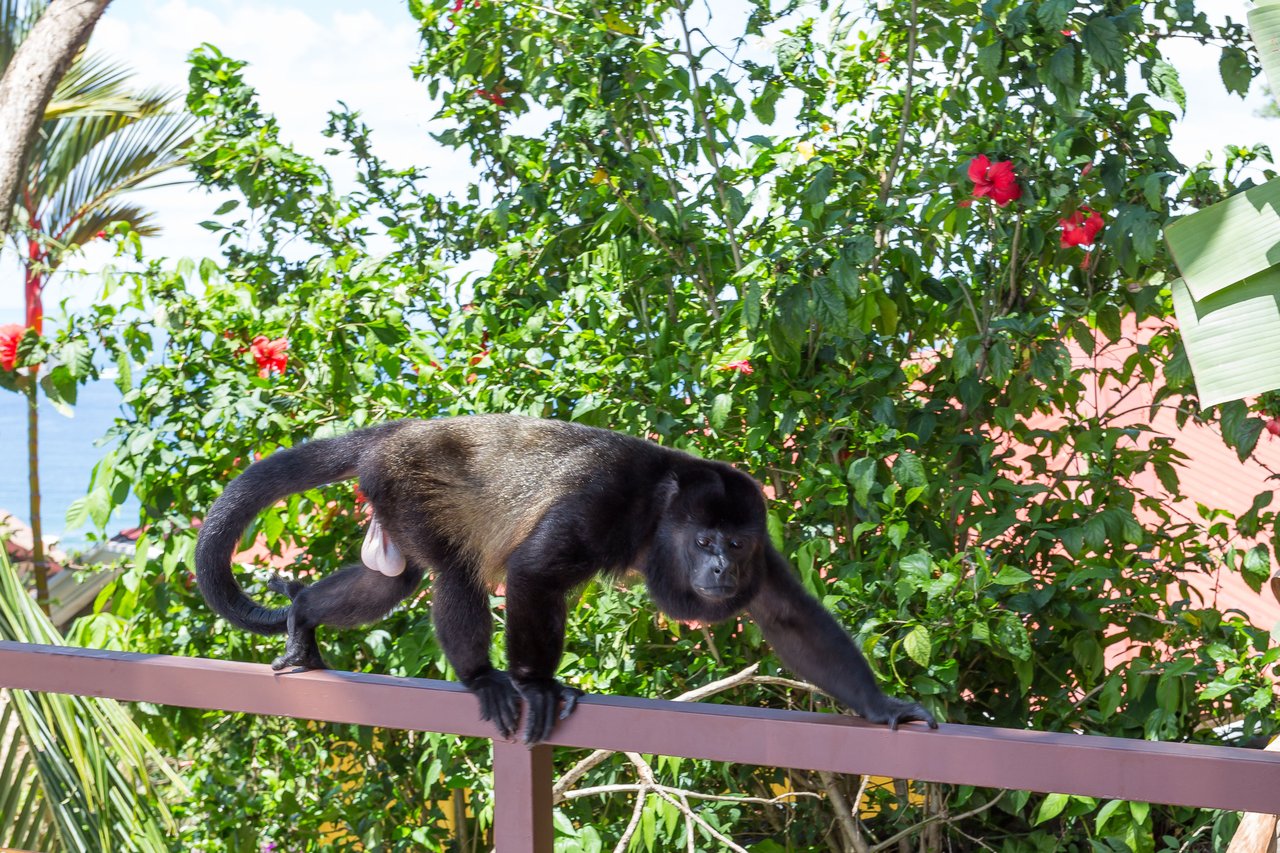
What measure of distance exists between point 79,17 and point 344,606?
98.6 inches

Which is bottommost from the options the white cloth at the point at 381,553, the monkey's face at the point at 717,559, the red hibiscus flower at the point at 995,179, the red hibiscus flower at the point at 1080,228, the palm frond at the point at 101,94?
the monkey's face at the point at 717,559

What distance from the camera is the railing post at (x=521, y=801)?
5.54ft

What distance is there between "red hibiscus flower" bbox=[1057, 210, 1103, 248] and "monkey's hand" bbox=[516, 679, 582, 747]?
1.58 m

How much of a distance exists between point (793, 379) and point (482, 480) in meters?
0.97

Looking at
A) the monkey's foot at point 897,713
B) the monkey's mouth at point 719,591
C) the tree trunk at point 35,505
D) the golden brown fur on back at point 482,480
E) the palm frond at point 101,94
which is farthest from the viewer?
the palm frond at point 101,94

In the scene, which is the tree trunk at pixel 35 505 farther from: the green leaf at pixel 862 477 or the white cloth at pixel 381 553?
the green leaf at pixel 862 477

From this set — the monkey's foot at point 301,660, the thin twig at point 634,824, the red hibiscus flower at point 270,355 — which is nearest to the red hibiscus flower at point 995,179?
the thin twig at point 634,824

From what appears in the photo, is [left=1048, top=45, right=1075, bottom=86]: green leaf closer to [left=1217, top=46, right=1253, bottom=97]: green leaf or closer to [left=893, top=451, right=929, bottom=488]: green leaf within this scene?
[left=1217, top=46, right=1253, bottom=97]: green leaf

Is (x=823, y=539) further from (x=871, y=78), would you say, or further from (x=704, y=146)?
(x=871, y=78)

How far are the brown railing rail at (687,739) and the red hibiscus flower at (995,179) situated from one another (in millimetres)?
1316

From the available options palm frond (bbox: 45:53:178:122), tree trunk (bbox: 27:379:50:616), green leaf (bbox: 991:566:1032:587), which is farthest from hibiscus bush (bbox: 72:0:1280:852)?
palm frond (bbox: 45:53:178:122)

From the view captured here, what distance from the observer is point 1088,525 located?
270 centimetres

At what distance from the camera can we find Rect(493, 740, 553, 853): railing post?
1688 millimetres

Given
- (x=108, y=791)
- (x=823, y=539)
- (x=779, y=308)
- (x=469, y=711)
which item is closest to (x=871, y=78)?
(x=779, y=308)
